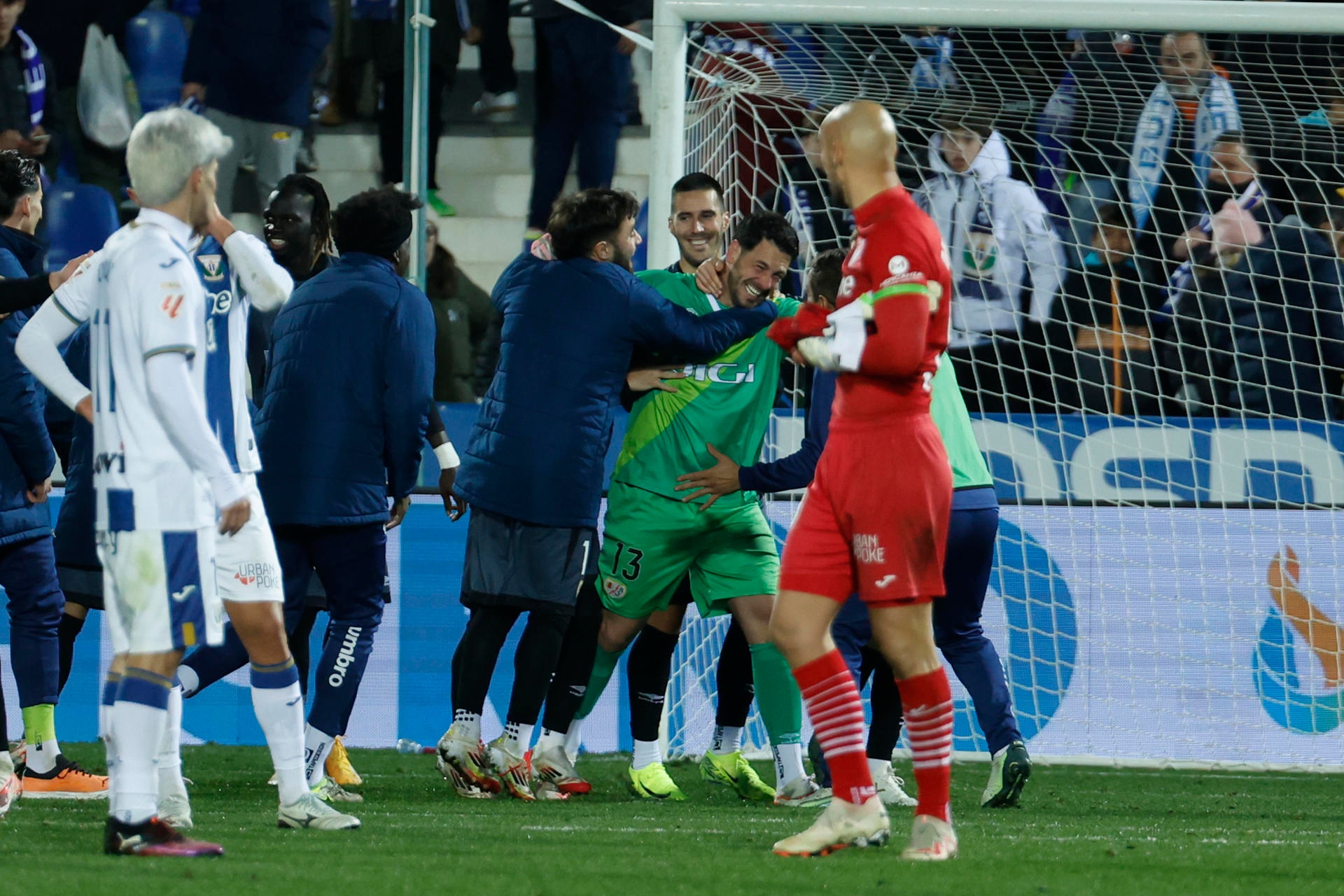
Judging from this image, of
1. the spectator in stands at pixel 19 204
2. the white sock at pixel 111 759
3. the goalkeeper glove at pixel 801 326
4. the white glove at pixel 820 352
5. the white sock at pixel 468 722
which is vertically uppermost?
the spectator in stands at pixel 19 204

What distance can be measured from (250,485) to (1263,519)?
185 inches

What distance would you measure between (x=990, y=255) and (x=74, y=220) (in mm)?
5504

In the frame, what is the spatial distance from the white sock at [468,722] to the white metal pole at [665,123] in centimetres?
190

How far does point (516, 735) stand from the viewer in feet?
18.1

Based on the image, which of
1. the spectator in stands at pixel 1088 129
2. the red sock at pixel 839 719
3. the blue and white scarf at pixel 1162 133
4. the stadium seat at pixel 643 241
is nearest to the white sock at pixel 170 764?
the red sock at pixel 839 719

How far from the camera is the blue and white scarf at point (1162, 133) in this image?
7430 millimetres

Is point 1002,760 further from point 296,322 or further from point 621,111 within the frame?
point 621,111

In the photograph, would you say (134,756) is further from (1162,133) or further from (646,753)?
(1162,133)

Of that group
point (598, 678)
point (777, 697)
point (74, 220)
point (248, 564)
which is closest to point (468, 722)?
point (598, 678)

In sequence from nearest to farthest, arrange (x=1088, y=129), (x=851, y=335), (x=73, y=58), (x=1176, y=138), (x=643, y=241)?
(x=851, y=335) → (x=1176, y=138) → (x=1088, y=129) → (x=643, y=241) → (x=73, y=58)

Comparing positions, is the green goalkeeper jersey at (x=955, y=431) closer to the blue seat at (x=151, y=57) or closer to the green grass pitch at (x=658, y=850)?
the green grass pitch at (x=658, y=850)

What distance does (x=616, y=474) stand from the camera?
5637 millimetres

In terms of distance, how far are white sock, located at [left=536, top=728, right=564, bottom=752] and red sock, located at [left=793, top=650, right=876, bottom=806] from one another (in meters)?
1.94

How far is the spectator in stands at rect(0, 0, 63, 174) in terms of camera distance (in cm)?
995
